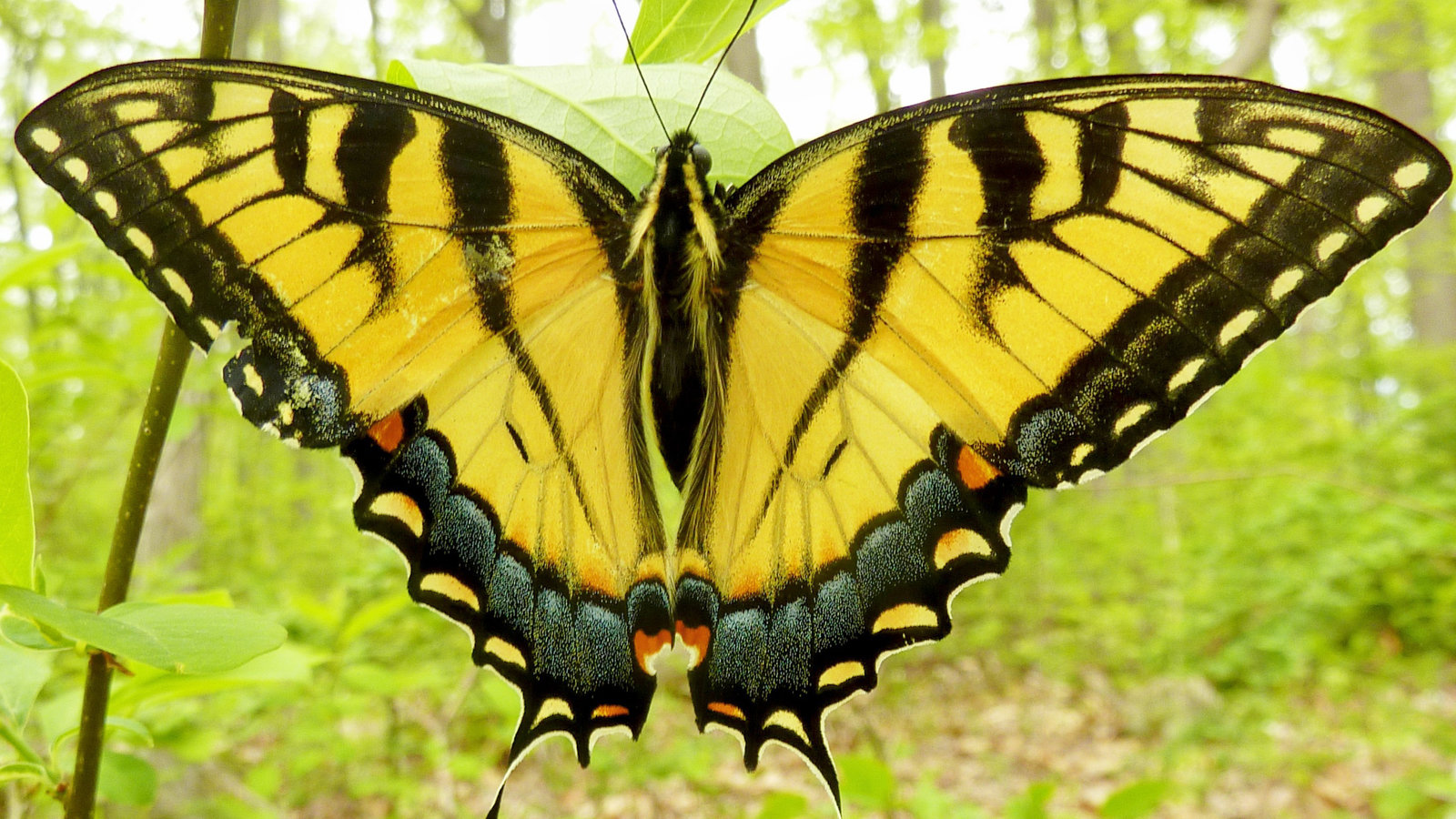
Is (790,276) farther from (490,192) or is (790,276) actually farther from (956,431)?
(490,192)

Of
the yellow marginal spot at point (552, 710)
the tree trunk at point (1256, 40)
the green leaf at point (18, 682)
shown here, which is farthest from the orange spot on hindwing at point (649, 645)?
the tree trunk at point (1256, 40)

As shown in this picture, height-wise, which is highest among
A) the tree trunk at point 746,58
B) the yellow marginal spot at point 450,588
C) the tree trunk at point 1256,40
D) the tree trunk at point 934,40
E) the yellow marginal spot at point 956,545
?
the tree trunk at point 934,40

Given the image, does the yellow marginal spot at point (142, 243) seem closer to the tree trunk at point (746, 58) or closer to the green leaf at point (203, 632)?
the green leaf at point (203, 632)

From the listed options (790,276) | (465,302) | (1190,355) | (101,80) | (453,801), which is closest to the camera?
(101,80)

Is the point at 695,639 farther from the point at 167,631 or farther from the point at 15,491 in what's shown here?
the point at 15,491

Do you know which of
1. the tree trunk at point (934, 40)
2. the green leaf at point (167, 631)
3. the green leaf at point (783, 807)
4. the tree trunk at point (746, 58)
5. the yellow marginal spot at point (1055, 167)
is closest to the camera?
the green leaf at point (167, 631)

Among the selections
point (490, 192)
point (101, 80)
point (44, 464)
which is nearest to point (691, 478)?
point (490, 192)
